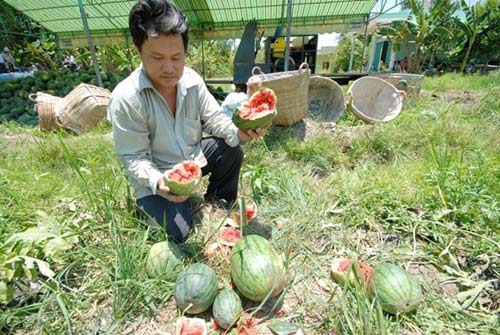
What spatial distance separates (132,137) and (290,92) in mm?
2614

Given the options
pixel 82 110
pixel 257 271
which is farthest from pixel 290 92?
pixel 82 110

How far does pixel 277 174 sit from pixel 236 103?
1208 mm

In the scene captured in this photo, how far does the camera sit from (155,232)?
2104 millimetres

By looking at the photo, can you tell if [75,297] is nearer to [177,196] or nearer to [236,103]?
[177,196]

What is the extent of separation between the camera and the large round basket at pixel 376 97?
17.2 feet

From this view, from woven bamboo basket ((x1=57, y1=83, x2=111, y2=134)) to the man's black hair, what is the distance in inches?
156

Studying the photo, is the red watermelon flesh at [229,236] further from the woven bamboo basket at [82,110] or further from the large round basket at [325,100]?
the woven bamboo basket at [82,110]

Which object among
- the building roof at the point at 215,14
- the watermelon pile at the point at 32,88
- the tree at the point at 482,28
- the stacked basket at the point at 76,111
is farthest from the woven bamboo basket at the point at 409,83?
the tree at the point at 482,28

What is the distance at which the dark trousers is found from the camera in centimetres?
217

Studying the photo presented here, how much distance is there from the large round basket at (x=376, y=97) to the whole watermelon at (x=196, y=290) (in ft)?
14.0

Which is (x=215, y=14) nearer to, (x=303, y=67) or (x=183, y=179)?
(x=303, y=67)

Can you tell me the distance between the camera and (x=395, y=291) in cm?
149

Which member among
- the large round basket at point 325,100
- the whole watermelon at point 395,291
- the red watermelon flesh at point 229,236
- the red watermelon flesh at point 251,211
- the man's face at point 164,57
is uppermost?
the man's face at point 164,57

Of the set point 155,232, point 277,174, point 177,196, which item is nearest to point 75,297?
point 155,232
